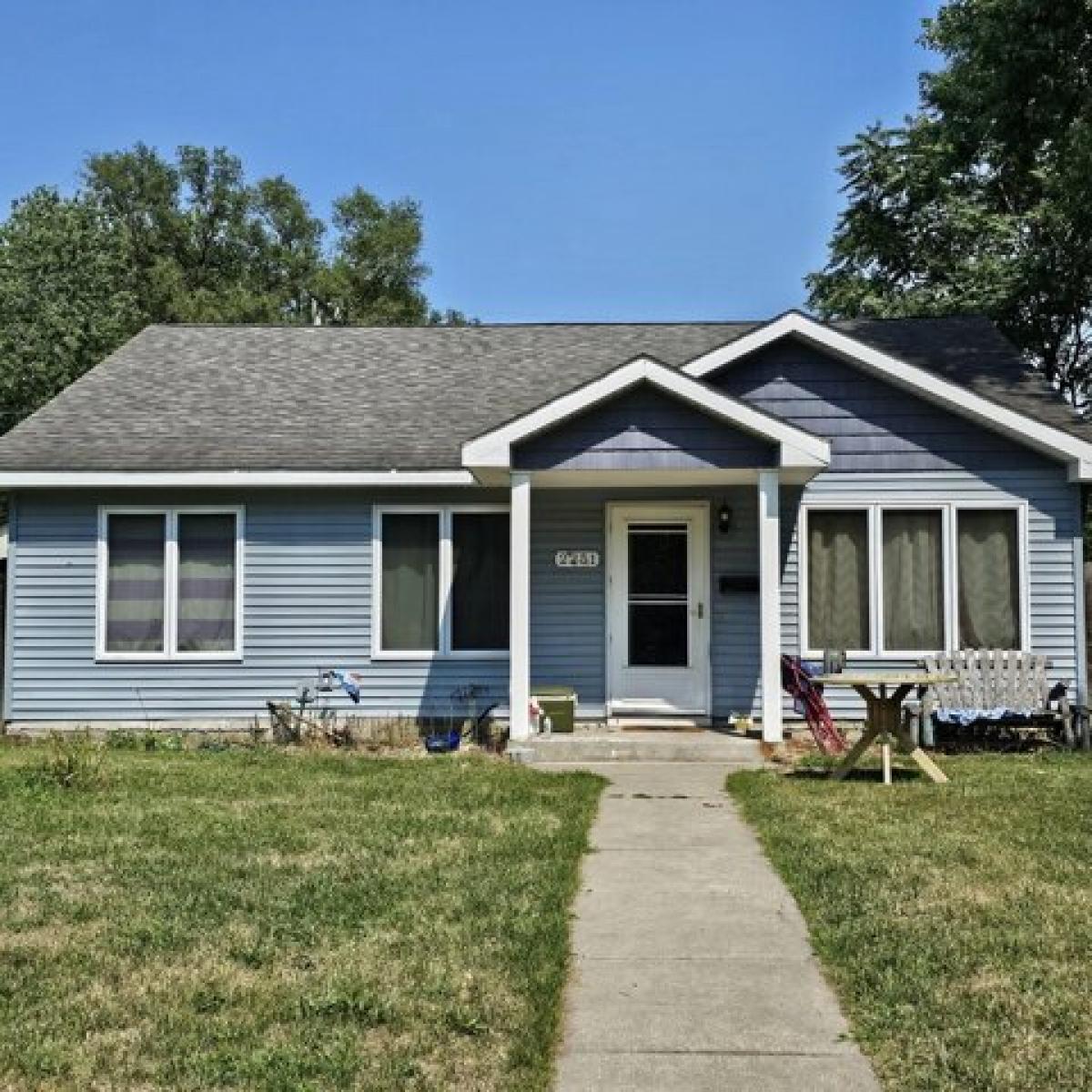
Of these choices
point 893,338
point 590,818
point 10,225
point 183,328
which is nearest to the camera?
point 590,818

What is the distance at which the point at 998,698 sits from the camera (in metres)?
11.6

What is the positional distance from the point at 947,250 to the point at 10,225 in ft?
77.5

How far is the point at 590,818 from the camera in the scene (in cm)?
809

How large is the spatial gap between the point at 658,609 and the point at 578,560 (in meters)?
0.99

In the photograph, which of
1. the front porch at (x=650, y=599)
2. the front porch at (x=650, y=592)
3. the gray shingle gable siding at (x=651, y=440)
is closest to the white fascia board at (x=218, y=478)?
the front porch at (x=650, y=592)

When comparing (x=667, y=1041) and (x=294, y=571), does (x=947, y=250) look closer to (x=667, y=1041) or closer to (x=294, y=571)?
(x=294, y=571)

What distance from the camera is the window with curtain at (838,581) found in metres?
12.4

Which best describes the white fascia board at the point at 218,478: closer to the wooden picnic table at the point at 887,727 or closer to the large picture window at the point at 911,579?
the large picture window at the point at 911,579

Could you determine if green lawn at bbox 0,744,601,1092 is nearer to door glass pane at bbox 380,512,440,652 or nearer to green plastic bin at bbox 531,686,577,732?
green plastic bin at bbox 531,686,577,732

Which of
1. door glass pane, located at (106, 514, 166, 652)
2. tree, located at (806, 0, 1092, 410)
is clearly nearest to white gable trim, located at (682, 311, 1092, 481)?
door glass pane, located at (106, 514, 166, 652)

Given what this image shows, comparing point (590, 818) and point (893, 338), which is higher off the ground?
point (893, 338)

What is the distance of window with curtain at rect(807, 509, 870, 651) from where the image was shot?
12438 mm

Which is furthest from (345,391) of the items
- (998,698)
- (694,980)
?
(694,980)

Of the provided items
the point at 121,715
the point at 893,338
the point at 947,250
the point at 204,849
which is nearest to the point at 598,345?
the point at 893,338
